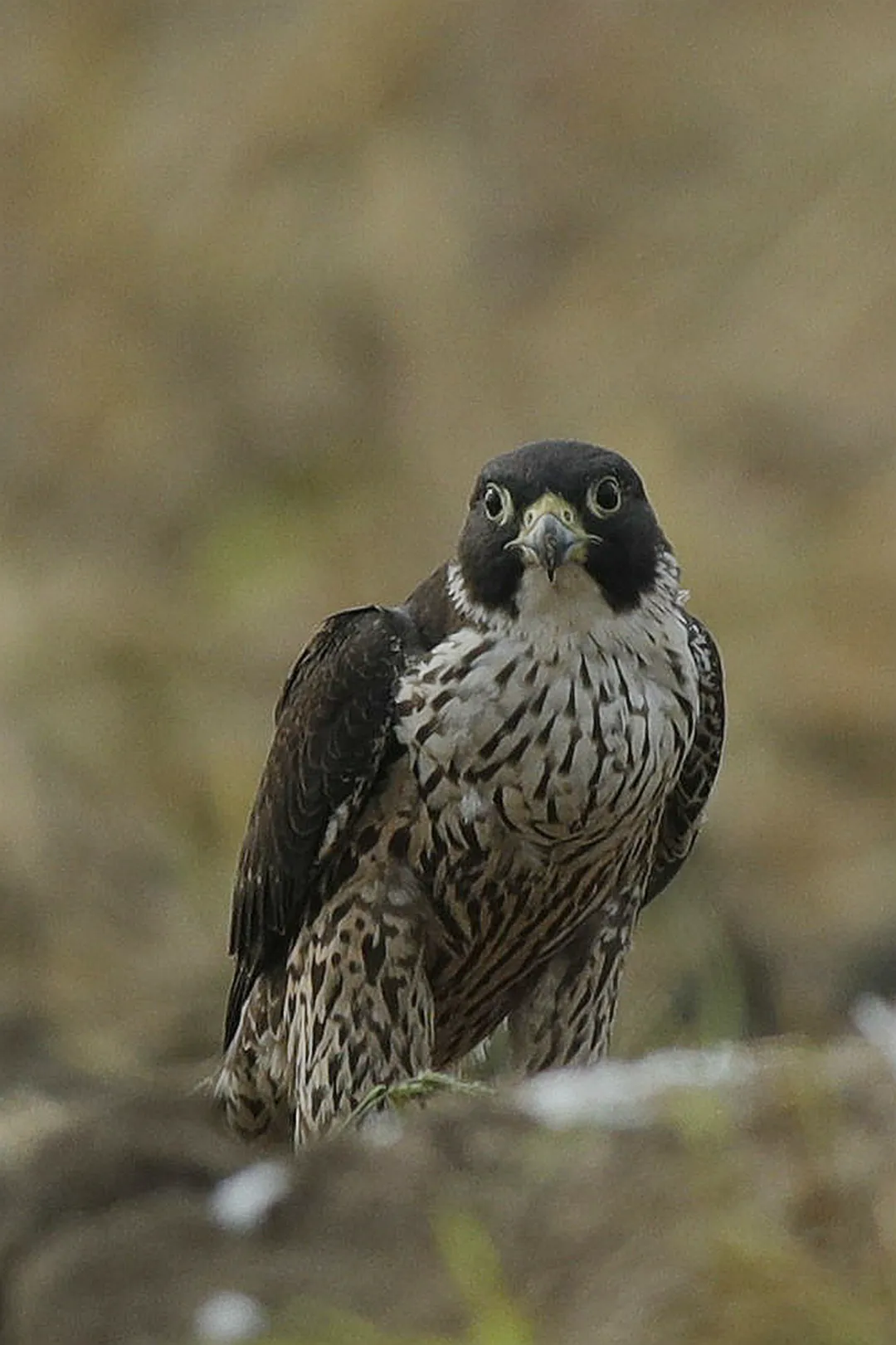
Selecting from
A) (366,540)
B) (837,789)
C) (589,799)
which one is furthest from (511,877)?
(366,540)

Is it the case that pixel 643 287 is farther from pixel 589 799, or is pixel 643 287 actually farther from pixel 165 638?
pixel 589 799

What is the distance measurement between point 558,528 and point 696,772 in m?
0.78

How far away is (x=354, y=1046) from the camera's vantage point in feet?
19.4

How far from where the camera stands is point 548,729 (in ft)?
18.5

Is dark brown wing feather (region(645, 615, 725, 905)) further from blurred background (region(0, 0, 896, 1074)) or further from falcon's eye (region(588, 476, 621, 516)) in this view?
blurred background (region(0, 0, 896, 1074))

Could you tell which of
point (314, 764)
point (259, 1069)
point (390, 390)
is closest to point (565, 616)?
point (314, 764)

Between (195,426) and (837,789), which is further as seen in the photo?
(195,426)

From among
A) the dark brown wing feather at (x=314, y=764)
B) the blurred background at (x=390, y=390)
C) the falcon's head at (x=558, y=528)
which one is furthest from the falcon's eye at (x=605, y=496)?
the blurred background at (x=390, y=390)

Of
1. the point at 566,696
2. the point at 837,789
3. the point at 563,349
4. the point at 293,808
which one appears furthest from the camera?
the point at 563,349

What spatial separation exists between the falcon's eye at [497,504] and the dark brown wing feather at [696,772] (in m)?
0.44

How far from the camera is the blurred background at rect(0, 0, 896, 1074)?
1083 cm

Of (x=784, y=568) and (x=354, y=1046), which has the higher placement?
(x=784, y=568)

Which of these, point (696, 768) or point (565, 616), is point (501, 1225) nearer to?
point (565, 616)

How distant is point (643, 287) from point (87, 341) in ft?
7.13
